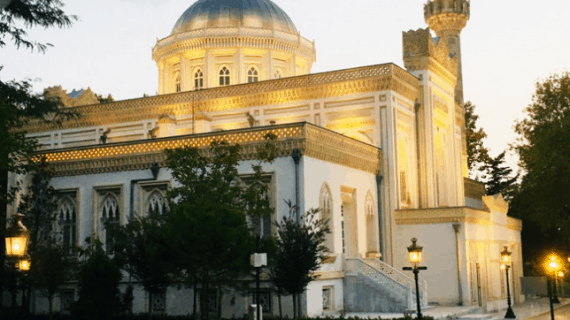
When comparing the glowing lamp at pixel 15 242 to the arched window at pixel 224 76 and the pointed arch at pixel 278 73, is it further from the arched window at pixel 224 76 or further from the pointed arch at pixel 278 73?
the pointed arch at pixel 278 73

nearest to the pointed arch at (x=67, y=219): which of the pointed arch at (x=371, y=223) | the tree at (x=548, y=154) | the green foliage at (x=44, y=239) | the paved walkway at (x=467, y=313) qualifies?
the green foliage at (x=44, y=239)

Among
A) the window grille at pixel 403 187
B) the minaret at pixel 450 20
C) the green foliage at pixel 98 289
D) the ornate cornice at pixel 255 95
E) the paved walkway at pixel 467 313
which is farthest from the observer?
the minaret at pixel 450 20

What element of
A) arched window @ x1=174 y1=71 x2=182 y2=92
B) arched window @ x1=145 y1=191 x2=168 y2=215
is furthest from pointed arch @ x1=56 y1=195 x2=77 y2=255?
arched window @ x1=174 y1=71 x2=182 y2=92

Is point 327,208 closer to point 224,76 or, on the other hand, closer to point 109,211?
point 109,211

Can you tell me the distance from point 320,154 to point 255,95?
29.6ft

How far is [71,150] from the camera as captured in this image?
1070 inches

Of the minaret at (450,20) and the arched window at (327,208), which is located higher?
the minaret at (450,20)

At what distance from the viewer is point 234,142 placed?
24359mm

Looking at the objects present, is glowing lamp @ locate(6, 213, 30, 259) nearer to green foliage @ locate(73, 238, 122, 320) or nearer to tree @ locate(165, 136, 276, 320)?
tree @ locate(165, 136, 276, 320)

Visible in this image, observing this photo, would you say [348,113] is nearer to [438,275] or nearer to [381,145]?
[381,145]

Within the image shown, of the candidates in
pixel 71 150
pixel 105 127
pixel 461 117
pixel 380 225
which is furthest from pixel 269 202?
pixel 461 117

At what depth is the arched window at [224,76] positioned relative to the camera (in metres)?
37.9

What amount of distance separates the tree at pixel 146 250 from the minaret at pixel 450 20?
94.4 ft

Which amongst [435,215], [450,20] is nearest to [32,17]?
[435,215]
